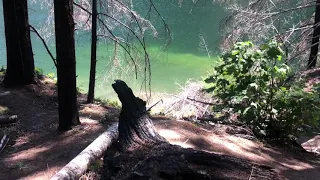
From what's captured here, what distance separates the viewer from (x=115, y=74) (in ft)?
30.8

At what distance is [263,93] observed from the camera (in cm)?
620

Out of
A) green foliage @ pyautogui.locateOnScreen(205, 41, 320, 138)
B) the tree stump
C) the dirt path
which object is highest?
green foliage @ pyautogui.locateOnScreen(205, 41, 320, 138)

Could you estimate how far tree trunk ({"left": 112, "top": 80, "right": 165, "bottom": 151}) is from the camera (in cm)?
422

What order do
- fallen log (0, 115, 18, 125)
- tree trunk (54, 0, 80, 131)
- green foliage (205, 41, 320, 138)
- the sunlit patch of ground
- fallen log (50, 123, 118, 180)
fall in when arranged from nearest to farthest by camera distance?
fallen log (50, 123, 118, 180) < the sunlit patch of ground < tree trunk (54, 0, 80, 131) < green foliage (205, 41, 320, 138) < fallen log (0, 115, 18, 125)

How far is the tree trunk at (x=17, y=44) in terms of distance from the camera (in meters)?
7.48

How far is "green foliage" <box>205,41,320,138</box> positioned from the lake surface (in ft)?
25.0

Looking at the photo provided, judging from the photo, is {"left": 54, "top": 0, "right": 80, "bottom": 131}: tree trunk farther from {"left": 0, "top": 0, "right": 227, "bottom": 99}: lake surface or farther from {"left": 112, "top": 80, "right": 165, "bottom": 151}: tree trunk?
{"left": 0, "top": 0, "right": 227, "bottom": 99}: lake surface

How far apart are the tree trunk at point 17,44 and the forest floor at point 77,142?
49cm

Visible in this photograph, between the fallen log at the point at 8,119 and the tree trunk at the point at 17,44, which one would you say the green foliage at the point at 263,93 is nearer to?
the fallen log at the point at 8,119

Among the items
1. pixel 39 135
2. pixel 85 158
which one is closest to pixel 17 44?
pixel 39 135

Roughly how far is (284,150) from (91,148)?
11.0 ft

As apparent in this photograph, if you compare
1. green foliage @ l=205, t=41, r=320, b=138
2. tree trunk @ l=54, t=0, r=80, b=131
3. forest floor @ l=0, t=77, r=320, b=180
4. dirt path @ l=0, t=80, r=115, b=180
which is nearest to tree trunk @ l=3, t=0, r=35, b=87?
dirt path @ l=0, t=80, r=115, b=180

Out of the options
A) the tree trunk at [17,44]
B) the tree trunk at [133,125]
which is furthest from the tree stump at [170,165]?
the tree trunk at [17,44]

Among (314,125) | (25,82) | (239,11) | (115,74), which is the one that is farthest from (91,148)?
(239,11)
